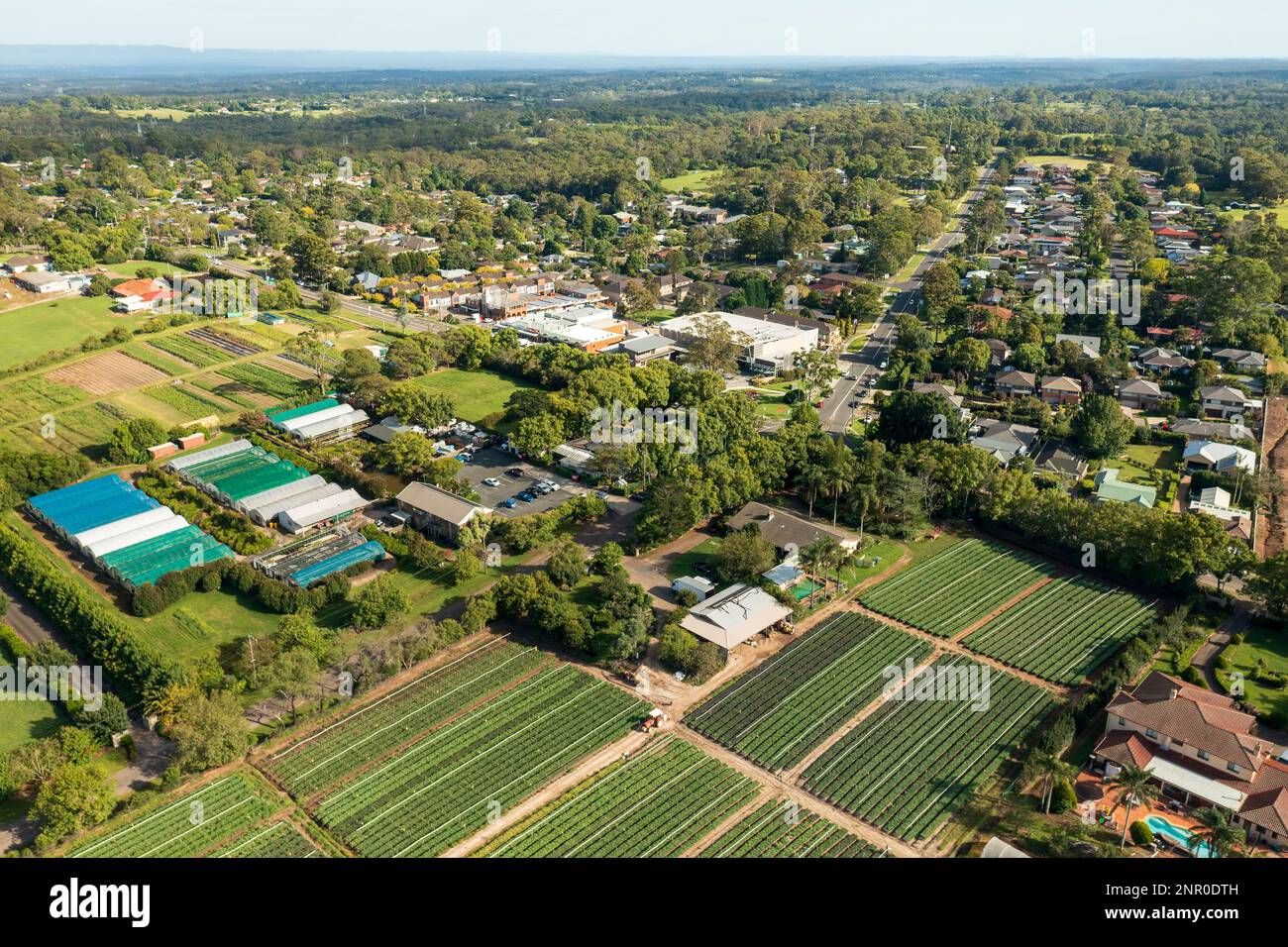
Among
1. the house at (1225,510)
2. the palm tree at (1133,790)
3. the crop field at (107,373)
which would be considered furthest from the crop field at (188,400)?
the house at (1225,510)

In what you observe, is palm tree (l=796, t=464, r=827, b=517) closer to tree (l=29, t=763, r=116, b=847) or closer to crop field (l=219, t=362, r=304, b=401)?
tree (l=29, t=763, r=116, b=847)

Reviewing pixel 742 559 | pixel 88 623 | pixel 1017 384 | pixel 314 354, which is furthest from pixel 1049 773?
pixel 314 354

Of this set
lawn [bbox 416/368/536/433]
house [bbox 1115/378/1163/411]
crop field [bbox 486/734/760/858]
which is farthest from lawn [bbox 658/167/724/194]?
crop field [bbox 486/734/760/858]

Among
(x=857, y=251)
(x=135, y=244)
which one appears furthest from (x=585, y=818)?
(x=135, y=244)

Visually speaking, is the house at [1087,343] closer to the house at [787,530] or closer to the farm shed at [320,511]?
the house at [787,530]

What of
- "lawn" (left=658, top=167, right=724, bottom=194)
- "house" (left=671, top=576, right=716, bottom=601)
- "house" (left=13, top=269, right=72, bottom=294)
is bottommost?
"house" (left=671, top=576, right=716, bottom=601)

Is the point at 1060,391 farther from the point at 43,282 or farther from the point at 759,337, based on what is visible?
the point at 43,282
